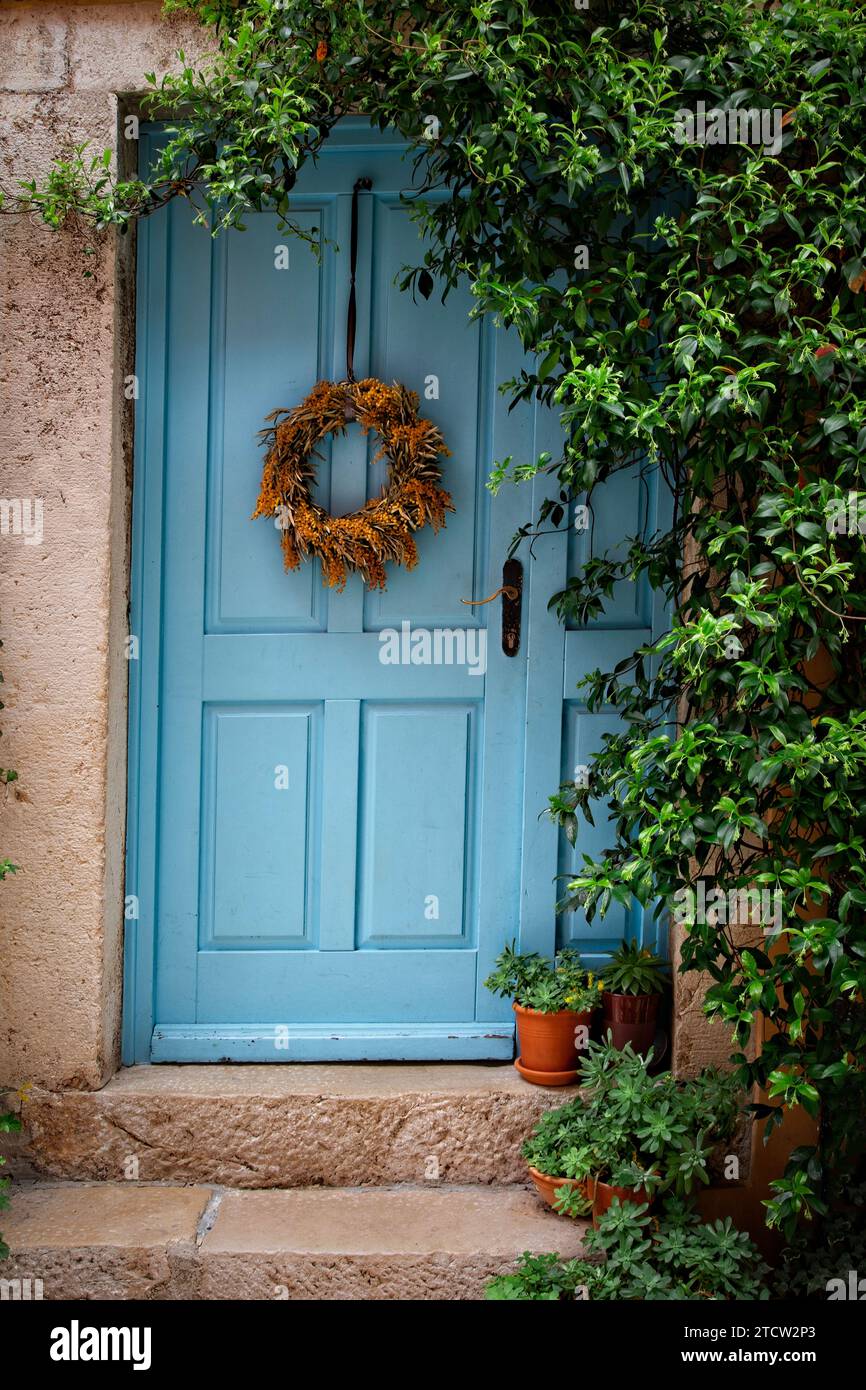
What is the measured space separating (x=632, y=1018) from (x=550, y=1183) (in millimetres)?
523

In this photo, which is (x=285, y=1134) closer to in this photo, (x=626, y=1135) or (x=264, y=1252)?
(x=264, y=1252)

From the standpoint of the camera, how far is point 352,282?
3602 millimetres

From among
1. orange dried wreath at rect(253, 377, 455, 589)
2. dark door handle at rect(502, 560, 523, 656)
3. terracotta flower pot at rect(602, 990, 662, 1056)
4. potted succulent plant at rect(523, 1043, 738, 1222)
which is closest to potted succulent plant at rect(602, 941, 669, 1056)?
terracotta flower pot at rect(602, 990, 662, 1056)

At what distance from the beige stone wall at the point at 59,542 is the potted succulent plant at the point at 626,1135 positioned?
1.37 metres

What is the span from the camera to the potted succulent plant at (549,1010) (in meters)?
3.43

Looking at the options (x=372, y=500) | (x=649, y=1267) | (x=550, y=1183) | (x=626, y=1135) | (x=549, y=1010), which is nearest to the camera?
(x=649, y=1267)

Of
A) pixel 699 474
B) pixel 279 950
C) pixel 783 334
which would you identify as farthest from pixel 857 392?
pixel 279 950

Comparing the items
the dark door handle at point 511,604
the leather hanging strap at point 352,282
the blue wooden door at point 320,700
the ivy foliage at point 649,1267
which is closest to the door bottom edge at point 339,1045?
the blue wooden door at point 320,700

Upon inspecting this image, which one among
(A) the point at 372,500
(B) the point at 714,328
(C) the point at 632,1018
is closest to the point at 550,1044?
(C) the point at 632,1018

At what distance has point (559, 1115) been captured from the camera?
329 cm

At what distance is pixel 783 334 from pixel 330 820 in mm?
1927

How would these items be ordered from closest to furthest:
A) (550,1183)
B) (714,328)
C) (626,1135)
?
(714,328) < (626,1135) < (550,1183)

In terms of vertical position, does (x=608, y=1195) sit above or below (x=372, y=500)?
below

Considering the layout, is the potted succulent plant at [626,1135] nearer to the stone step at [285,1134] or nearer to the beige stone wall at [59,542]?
the stone step at [285,1134]
